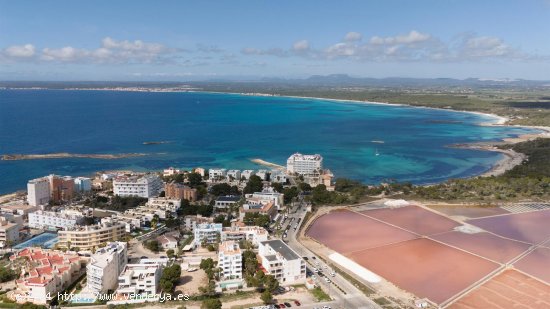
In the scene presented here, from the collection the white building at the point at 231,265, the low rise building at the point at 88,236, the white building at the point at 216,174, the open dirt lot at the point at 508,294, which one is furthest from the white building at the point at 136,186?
the open dirt lot at the point at 508,294

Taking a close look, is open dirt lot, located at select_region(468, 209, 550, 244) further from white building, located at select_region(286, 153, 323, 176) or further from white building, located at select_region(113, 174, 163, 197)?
white building, located at select_region(113, 174, 163, 197)

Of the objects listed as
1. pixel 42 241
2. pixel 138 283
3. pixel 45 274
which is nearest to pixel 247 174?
pixel 42 241

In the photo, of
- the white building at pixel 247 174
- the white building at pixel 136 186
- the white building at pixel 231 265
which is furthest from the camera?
Answer: the white building at pixel 247 174

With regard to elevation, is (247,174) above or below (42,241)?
above

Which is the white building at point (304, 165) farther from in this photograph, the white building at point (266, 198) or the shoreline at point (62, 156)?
the shoreline at point (62, 156)

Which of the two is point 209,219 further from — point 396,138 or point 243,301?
point 396,138

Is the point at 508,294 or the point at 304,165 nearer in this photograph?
the point at 508,294

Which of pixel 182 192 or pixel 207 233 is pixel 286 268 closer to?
pixel 207 233

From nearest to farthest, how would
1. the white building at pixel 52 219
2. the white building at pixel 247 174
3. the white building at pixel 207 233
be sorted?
1. the white building at pixel 207 233
2. the white building at pixel 52 219
3. the white building at pixel 247 174
